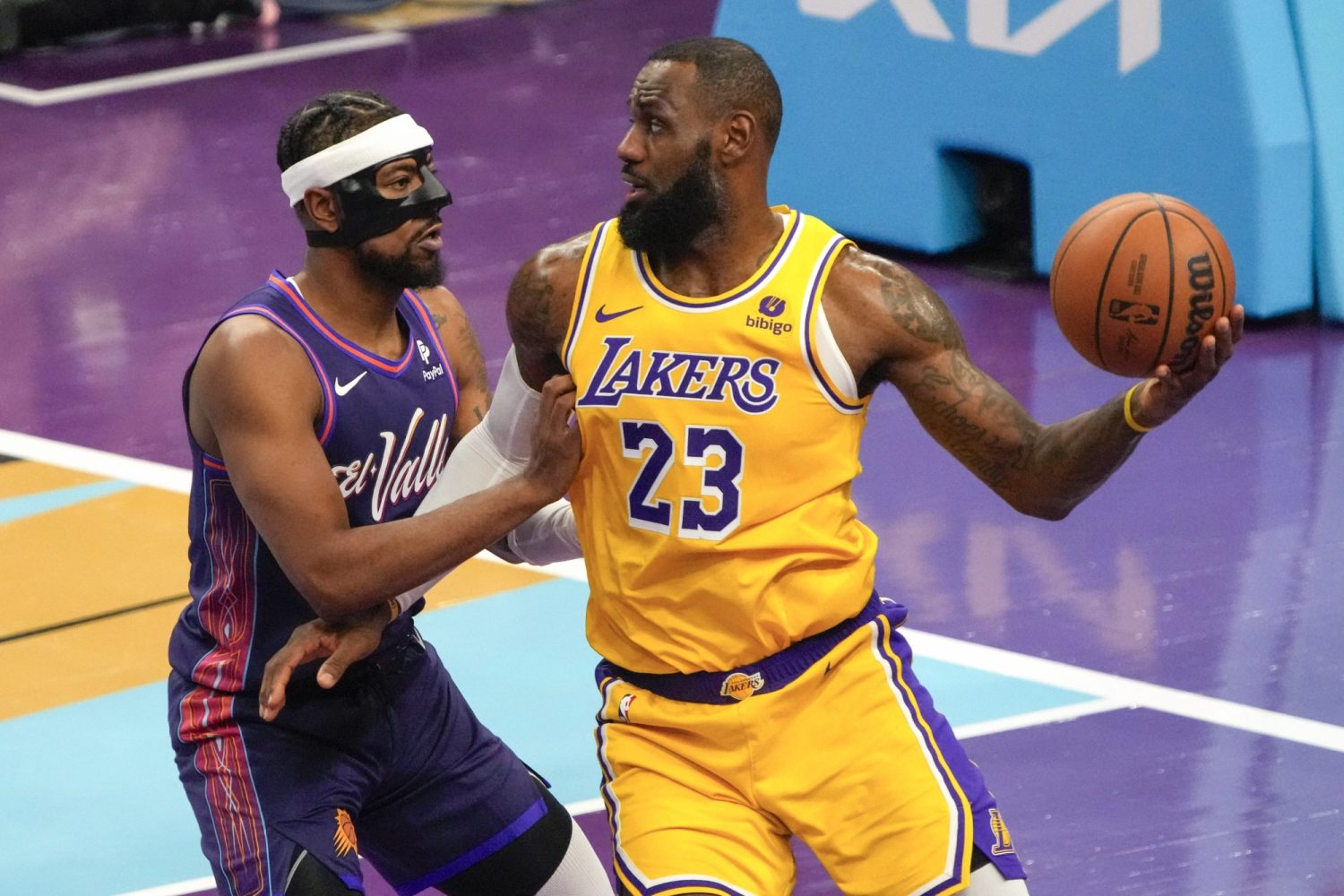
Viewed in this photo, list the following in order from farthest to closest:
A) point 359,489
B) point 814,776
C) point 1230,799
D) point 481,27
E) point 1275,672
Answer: point 481,27 → point 1275,672 → point 1230,799 → point 359,489 → point 814,776

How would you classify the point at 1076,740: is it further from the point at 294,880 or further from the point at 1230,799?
the point at 294,880

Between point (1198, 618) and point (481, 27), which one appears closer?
point (1198, 618)

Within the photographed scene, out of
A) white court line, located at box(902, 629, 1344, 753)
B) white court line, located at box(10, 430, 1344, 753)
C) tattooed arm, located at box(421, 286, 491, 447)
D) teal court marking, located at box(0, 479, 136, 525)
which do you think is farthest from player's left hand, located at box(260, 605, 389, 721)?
teal court marking, located at box(0, 479, 136, 525)

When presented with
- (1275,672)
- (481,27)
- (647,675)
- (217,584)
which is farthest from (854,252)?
(481,27)

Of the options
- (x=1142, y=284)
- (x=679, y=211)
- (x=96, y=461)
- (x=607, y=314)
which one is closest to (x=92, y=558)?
(x=96, y=461)

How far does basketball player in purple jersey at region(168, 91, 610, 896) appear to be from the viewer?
4.52 metres

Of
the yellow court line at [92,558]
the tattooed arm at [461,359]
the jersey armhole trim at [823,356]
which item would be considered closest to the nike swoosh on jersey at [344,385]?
the tattooed arm at [461,359]

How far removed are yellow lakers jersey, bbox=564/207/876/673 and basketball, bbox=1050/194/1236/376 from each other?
602 millimetres

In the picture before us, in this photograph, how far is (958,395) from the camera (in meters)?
4.49

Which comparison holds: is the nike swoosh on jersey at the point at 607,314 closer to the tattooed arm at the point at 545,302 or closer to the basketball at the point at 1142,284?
the tattooed arm at the point at 545,302

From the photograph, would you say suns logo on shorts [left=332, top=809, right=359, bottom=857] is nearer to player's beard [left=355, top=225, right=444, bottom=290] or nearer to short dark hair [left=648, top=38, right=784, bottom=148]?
player's beard [left=355, top=225, right=444, bottom=290]

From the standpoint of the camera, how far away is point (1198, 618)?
281 inches

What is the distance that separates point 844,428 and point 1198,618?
3.01 meters

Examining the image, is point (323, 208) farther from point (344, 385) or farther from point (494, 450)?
point (494, 450)
